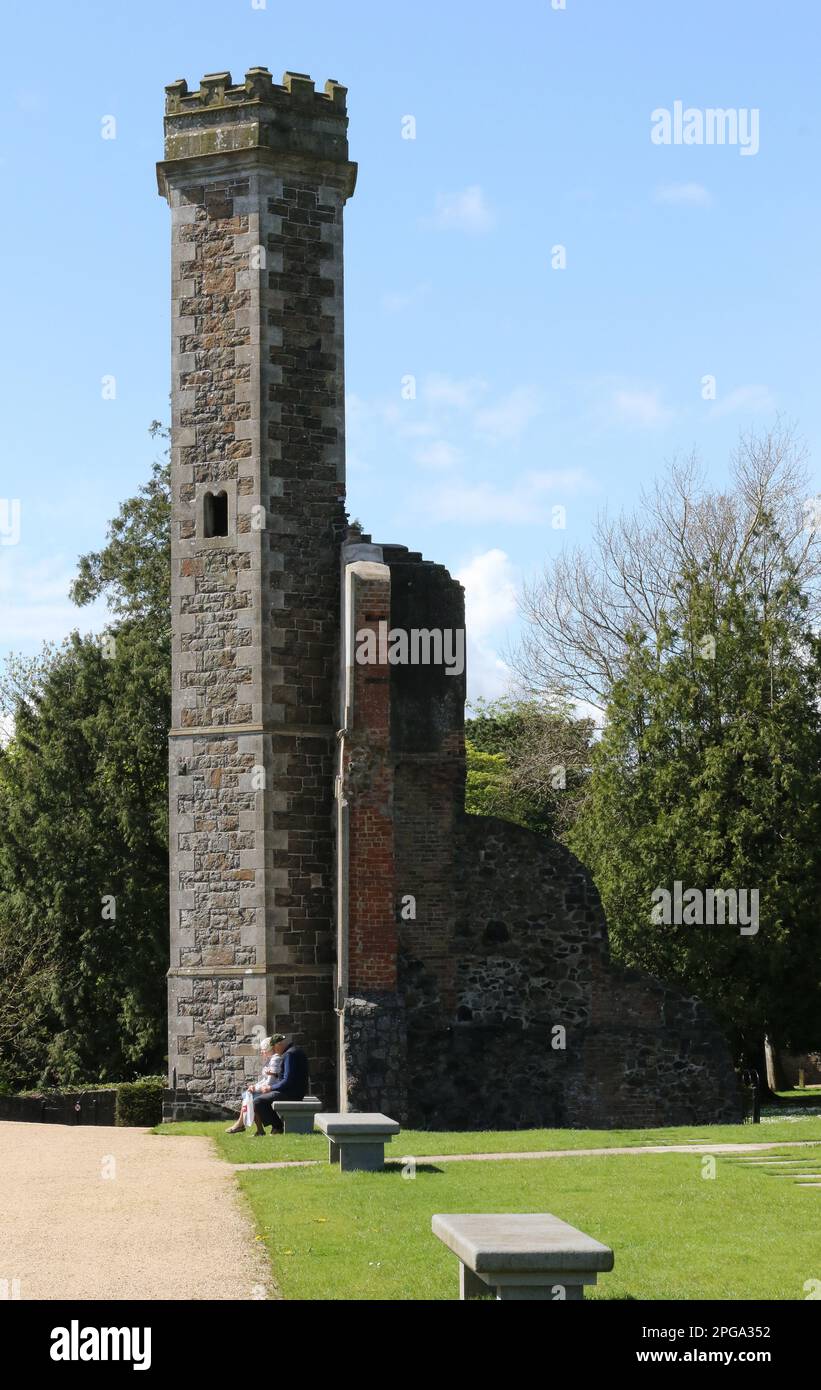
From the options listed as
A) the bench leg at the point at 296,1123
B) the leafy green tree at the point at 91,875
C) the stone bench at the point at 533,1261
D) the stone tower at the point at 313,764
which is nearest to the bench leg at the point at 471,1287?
the stone bench at the point at 533,1261

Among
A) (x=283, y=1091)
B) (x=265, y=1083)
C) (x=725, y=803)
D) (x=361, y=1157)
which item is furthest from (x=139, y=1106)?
(x=725, y=803)

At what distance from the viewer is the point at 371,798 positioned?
20141mm

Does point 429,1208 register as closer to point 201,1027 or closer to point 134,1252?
point 134,1252

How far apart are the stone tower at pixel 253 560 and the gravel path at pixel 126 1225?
414 cm

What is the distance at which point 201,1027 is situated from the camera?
2067 centimetres

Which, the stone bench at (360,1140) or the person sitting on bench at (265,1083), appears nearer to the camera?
the stone bench at (360,1140)

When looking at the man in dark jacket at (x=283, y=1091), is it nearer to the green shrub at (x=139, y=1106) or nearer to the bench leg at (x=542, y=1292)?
the green shrub at (x=139, y=1106)

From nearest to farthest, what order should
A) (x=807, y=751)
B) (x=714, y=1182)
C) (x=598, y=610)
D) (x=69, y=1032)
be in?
1. (x=714, y=1182)
2. (x=807, y=751)
3. (x=69, y=1032)
4. (x=598, y=610)

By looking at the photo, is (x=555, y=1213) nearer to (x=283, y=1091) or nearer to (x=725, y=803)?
(x=283, y=1091)

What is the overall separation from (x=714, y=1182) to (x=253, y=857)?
959 cm

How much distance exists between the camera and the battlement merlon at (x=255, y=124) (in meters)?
21.8

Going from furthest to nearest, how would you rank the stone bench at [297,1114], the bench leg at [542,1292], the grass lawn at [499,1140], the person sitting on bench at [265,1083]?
the person sitting on bench at [265,1083]
the stone bench at [297,1114]
the grass lawn at [499,1140]
the bench leg at [542,1292]

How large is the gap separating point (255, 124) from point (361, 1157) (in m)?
14.2
